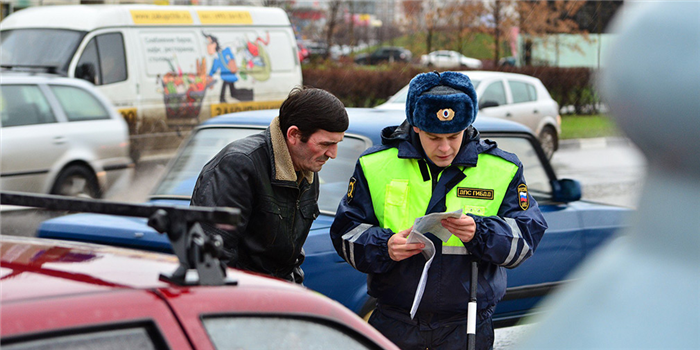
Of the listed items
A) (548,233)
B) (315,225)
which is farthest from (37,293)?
(548,233)

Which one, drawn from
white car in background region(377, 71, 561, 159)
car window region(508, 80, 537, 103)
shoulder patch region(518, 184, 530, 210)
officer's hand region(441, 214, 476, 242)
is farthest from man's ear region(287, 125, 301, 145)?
car window region(508, 80, 537, 103)

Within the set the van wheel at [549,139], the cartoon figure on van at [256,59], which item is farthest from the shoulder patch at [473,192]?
the van wheel at [549,139]

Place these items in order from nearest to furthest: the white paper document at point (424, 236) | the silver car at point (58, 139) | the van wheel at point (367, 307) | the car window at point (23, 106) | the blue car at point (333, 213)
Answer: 1. the white paper document at point (424, 236)
2. the blue car at point (333, 213)
3. the van wheel at point (367, 307)
4. the silver car at point (58, 139)
5. the car window at point (23, 106)

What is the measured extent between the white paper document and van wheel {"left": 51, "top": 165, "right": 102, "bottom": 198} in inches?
296

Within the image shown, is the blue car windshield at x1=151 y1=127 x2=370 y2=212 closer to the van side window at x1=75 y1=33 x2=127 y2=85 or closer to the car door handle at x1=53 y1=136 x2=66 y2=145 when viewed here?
the car door handle at x1=53 y1=136 x2=66 y2=145

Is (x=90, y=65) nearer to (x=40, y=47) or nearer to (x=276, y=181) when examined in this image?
(x=40, y=47)

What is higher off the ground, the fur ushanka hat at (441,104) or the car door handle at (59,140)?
the fur ushanka hat at (441,104)

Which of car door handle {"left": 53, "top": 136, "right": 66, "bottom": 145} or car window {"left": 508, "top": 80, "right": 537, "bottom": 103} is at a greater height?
car door handle {"left": 53, "top": 136, "right": 66, "bottom": 145}

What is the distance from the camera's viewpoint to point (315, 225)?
4.12m

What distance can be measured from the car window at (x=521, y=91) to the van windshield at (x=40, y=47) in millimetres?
7656

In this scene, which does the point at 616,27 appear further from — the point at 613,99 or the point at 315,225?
the point at 315,225

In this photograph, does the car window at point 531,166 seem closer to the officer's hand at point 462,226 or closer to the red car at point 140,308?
the officer's hand at point 462,226

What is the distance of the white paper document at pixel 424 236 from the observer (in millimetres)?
2643

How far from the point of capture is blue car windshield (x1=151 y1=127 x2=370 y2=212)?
4395 millimetres
